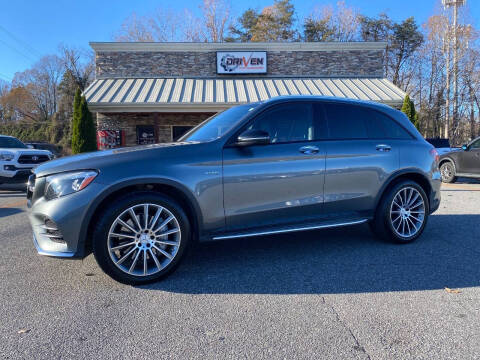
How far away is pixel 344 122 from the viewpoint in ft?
13.7

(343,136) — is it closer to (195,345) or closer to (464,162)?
(195,345)

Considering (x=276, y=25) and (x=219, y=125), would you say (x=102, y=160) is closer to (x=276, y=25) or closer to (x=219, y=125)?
(x=219, y=125)

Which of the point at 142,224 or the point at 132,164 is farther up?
the point at 132,164

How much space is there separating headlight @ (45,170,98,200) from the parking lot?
91 cm

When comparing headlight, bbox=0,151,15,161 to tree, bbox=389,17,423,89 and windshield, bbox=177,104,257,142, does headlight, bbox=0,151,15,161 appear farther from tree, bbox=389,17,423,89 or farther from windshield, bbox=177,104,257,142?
tree, bbox=389,17,423,89

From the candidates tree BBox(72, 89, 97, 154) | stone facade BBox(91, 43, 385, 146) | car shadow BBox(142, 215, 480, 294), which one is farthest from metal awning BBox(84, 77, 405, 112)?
car shadow BBox(142, 215, 480, 294)

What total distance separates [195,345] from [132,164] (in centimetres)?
167

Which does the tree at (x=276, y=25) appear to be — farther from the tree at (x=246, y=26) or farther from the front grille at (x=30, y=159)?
the front grille at (x=30, y=159)

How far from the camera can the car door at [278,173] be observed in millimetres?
3457

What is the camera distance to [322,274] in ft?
11.2

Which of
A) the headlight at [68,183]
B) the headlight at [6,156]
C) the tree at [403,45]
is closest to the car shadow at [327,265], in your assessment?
the headlight at [68,183]

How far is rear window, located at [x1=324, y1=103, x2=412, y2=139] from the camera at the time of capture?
4.12 metres

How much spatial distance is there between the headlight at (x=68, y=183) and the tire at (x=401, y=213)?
11.0 ft

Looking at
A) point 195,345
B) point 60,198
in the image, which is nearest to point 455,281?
point 195,345
